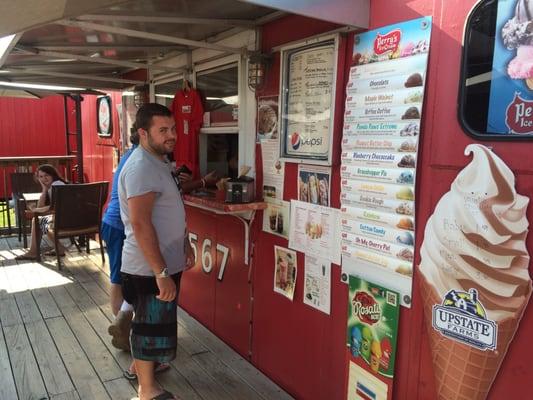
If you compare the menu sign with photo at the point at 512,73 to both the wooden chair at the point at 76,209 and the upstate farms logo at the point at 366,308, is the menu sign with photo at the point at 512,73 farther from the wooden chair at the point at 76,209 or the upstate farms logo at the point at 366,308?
the wooden chair at the point at 76,209

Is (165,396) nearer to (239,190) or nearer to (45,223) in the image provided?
(239,190)

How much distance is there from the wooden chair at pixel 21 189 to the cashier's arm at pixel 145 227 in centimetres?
467

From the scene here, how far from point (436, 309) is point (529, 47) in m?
1.03

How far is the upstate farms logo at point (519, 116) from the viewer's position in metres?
1.47

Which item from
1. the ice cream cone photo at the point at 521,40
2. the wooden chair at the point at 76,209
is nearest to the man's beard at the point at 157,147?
the ice cream cone photo at the point at 521,40

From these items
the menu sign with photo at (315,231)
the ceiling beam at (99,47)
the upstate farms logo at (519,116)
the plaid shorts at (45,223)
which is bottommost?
the plaid shorts at (45,223)

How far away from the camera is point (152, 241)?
2.13 m

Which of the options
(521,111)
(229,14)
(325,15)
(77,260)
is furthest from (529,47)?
(77,260)

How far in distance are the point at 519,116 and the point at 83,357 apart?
2.99 metres

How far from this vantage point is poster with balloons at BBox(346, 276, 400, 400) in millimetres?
2006

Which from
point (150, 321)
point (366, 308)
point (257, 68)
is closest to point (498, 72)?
point (366, 308)

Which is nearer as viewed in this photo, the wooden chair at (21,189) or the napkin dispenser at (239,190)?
the napkin dispenser at (239,190)

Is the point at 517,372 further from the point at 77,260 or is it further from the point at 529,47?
the point at 77,260

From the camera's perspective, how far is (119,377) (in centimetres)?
283
